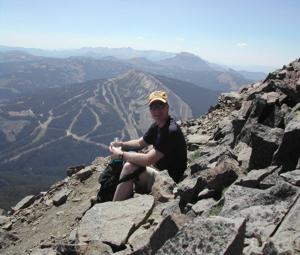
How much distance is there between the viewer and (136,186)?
14406 mm

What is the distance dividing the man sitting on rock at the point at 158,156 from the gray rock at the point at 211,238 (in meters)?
6.75

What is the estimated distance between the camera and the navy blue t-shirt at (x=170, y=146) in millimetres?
14133

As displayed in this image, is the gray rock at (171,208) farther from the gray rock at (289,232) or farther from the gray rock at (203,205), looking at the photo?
the gray rock at (289,232)

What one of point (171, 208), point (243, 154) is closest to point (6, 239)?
point (171, 208)

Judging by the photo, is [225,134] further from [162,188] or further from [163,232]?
[163,232]

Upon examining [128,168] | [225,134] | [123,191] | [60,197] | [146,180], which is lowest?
[60,197]

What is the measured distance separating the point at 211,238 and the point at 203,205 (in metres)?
4.26

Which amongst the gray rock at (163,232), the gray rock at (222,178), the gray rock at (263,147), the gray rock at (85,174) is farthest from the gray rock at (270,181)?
the gray rock at (85,174)

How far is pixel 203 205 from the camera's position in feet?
34.8

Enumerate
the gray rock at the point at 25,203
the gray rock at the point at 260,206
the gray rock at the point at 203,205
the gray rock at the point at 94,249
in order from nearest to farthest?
the gray rock at the point at 260,206 → the gray rock at the point at 94,249 → the gray rock at the point at 203,205 → the gray rock at the point at 25,203

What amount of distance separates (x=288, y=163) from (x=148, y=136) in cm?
616

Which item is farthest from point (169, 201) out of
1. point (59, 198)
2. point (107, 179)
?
point (59, 198)

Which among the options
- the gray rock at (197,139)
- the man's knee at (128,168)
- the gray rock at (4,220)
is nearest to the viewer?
the man's knee at (128,168)

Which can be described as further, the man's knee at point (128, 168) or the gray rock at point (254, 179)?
the man's knee at point (128, 168)
